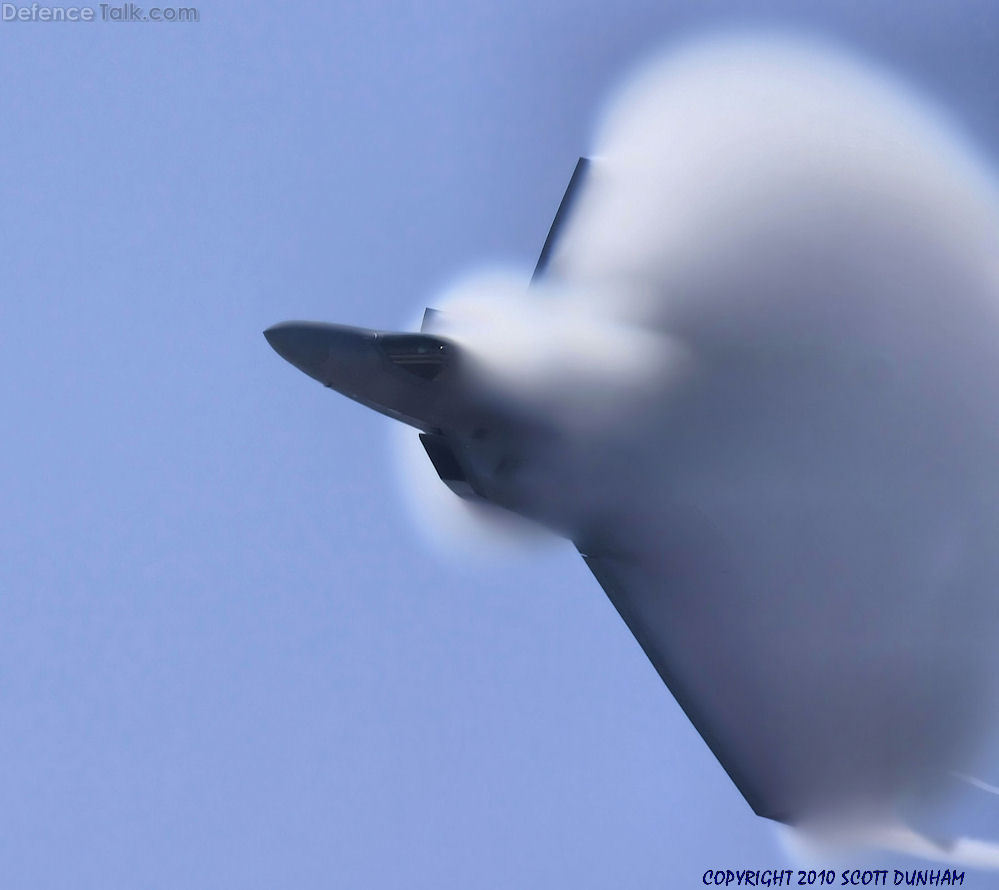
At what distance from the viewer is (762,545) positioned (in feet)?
67.6

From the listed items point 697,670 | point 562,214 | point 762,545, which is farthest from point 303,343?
point 697,670

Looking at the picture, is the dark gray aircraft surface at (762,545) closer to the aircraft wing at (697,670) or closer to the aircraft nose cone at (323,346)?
the aircraft wing at (697,670)

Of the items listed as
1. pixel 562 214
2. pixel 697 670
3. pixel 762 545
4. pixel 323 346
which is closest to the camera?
pixel 323 346

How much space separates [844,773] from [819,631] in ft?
7.04

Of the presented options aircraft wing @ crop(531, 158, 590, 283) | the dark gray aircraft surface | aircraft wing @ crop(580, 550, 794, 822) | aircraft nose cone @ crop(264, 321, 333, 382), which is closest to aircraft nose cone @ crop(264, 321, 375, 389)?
aircraft nose cone @ crop(264, 321, 333, 382)

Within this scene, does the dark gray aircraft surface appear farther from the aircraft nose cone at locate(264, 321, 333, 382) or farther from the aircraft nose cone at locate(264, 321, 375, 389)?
the aircraft nose cone at locate(264, 321, 333, 382)

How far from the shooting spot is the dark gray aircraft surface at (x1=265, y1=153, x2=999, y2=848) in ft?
59.5

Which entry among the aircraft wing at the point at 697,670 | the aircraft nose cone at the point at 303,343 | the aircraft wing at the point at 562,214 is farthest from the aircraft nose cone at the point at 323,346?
the aircraft wing at the point at 697,670

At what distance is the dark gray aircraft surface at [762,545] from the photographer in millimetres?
18141

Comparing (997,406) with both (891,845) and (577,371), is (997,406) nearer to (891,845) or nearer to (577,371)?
(891,845)

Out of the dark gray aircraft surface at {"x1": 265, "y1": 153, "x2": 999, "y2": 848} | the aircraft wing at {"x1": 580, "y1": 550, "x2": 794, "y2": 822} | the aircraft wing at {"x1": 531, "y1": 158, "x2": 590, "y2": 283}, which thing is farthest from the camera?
the aircraft wing at {"x1": 580, "y1": 550, "x2": 794, "y2": 822}

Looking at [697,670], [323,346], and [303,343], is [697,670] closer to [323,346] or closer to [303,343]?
[323,346]

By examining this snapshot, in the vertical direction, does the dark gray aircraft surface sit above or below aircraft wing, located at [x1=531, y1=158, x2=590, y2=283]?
below

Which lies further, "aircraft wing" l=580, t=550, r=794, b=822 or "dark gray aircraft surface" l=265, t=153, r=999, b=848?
"aircraft wing" l=580, t=550, r=794, b=822
